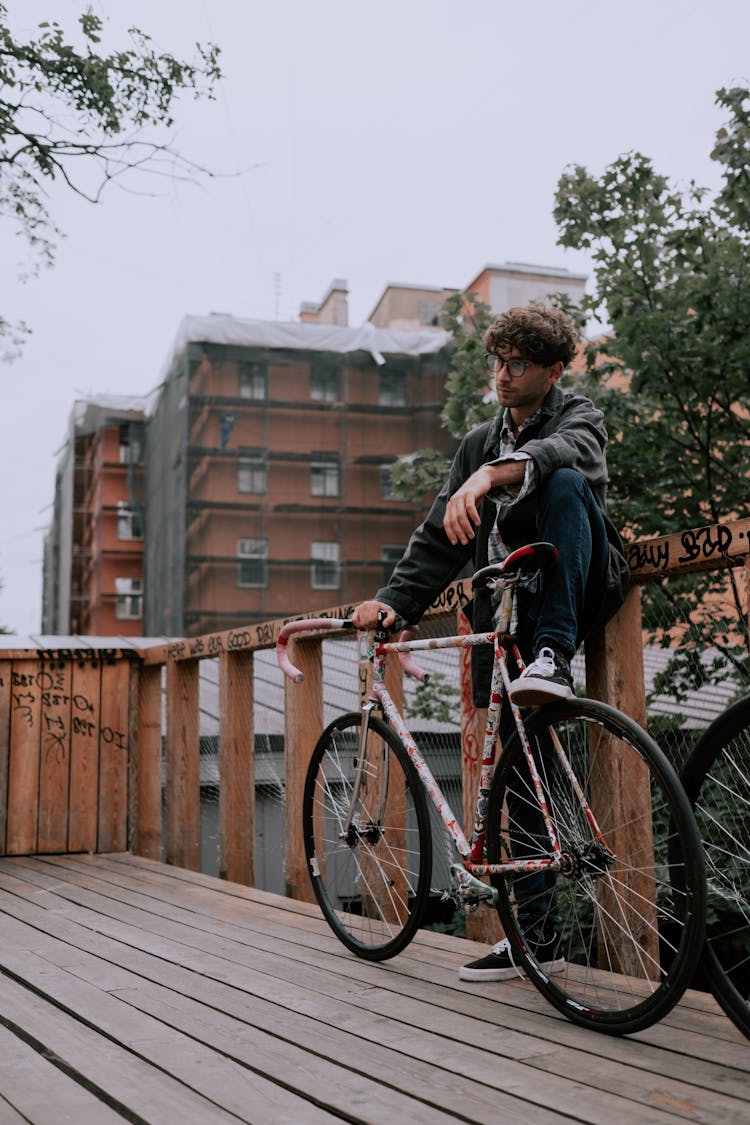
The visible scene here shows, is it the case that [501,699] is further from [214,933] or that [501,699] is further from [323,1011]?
[214,933]

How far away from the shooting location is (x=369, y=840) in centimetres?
315

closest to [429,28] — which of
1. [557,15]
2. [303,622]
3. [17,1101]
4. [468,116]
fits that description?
[557,15]

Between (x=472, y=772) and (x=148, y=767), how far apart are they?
9.78 feet

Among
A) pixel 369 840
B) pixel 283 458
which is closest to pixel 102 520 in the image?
pixel 283 458

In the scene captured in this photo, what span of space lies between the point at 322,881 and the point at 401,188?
706 inches

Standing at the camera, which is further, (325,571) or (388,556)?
(388,556)

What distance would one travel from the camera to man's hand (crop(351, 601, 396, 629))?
3.06 m

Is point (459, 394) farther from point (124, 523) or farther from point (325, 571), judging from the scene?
point (124, 523)

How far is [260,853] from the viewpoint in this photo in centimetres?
595

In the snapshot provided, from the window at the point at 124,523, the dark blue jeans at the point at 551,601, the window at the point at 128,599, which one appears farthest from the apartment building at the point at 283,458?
the dark blue jeans at the point at 551,601

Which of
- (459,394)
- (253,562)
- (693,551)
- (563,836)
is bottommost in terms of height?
(563,836)

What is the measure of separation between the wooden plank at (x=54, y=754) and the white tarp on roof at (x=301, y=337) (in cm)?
2626

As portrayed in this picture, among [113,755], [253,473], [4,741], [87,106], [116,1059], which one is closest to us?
[116,1059]

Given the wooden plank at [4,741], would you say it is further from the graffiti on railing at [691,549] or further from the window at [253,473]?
the window at [253,473]
